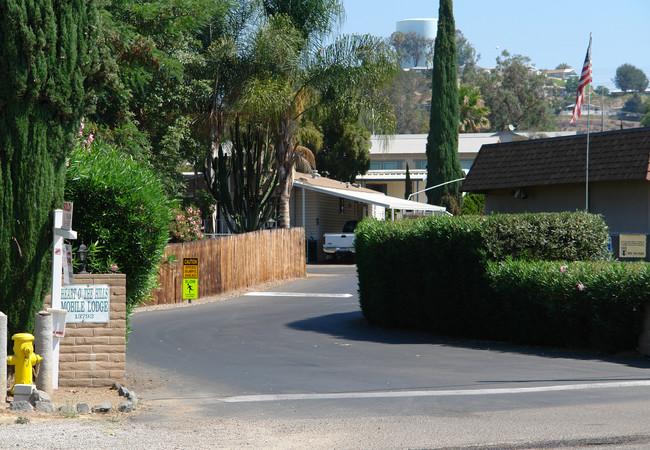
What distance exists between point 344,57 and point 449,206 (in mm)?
18144

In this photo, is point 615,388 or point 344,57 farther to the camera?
point 344,57

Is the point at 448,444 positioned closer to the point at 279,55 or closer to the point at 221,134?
the point at 279,55

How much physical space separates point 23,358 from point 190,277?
1312cm

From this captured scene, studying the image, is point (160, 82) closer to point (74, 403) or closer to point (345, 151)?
point (74, 403)

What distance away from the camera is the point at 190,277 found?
69.3 feet

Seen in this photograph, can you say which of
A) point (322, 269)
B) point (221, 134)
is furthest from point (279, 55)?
point (322, 269)

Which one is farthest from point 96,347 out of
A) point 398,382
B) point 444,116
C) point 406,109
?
point 406,109

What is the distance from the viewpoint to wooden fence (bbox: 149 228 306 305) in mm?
21750

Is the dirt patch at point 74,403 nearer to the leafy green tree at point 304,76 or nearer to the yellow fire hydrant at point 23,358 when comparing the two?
the yellow fire hydrant at point 23,358

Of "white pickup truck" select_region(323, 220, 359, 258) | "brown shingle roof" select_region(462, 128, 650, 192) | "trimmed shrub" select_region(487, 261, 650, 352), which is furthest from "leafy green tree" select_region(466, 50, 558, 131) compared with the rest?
"trimmed shrub" select_region(487, 261, 650, 352)

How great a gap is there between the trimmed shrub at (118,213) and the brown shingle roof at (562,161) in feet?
44.7

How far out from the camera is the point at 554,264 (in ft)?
44.0

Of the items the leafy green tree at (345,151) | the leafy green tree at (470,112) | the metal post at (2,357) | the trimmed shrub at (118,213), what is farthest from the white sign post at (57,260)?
the leafy green tree at (470,112)

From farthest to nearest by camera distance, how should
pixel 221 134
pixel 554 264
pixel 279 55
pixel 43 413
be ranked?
1. pixel 221 134
2. pixel 279 55
3. pixel 554 264
4. pixel 43 413
